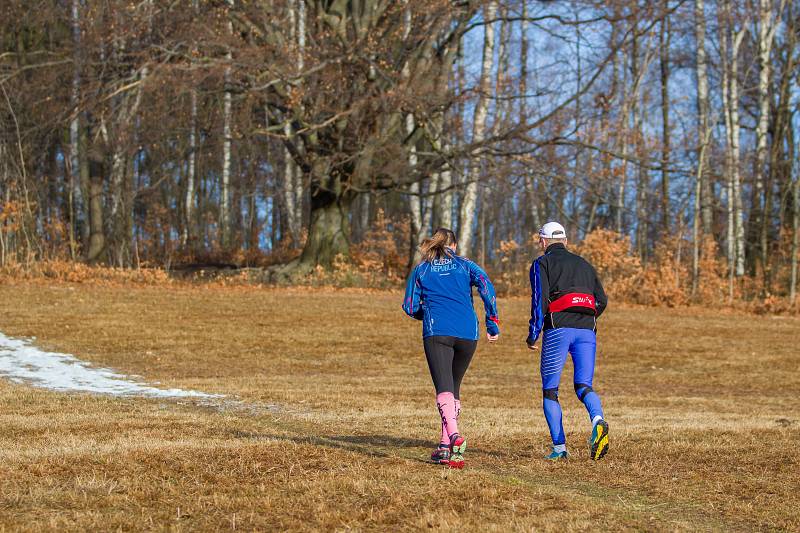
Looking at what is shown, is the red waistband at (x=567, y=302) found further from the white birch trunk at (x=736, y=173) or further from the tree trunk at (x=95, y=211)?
the tree trunk at (x=95, y=211)

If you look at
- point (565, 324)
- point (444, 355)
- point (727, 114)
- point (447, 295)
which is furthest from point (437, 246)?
point (727, 114)

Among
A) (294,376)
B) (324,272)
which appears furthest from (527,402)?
(324,272)

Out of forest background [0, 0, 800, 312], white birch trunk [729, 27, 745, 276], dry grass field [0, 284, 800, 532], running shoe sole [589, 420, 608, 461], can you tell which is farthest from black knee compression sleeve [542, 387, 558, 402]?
white birch trunk [729, 27, 745, 276]

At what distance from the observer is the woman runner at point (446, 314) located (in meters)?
8.39

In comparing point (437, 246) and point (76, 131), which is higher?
point (76, 131)

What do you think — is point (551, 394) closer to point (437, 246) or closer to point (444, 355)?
point (444, 355)

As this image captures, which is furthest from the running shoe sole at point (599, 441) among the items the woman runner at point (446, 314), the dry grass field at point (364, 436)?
the woman runner at point (446, 314)

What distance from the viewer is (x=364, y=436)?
10406 millimetres

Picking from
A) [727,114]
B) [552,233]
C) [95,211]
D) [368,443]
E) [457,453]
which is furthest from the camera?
[727,114]

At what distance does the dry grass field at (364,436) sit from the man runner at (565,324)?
0.42m

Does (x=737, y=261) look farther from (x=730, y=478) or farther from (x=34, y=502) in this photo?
(x=34, y=502)

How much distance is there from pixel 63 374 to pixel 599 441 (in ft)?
34.0

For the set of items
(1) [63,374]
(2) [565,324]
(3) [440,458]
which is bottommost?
(1) [63,374]

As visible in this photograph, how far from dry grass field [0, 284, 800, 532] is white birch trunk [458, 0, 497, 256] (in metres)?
8.59
